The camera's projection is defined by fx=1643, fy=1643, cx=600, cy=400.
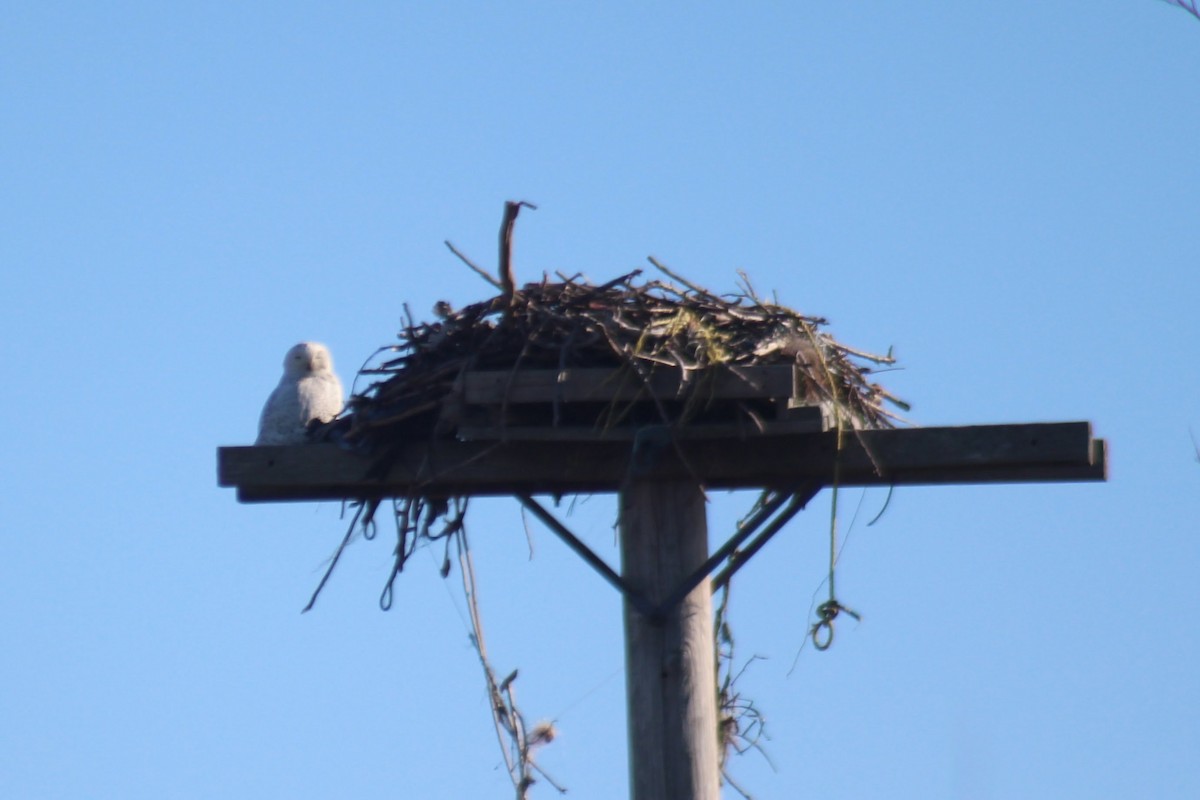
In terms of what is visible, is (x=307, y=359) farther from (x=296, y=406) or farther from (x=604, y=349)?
(x=604, y=349)

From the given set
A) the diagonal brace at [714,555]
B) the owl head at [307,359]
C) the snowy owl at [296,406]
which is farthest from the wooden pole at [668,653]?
the owl head at [307,359]

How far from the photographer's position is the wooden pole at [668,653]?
13.1 feet

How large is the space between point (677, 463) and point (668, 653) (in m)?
0.48

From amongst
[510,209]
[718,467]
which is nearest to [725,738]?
[718,467]

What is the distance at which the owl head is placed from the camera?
22.7 ft

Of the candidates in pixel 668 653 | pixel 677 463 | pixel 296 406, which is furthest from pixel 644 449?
pixel 296 406

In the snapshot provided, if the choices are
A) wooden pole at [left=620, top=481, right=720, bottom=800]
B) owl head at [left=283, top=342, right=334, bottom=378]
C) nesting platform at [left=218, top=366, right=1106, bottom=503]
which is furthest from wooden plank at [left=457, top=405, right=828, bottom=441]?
owl head at [left=283, top=342, right=334, bottom=378]

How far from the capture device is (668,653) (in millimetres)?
4098

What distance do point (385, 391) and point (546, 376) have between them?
2.11 ft

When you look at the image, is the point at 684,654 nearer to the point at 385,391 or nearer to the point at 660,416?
the point at 660,416

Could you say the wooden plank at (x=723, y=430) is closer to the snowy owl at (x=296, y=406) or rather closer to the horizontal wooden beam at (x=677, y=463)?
the horizontal wooden beam at (x=677, y=463)

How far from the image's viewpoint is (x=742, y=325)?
14.6 feet

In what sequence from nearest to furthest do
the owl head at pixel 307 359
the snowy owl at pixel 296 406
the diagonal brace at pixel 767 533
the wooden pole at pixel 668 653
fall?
the wooden pole at pixel 668 653, the diagonal brace at pixel 767 533, the snowy owl at pixel 296 406, the owl head at pixel 307 359

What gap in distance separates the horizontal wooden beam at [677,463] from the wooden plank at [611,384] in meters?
0.13
